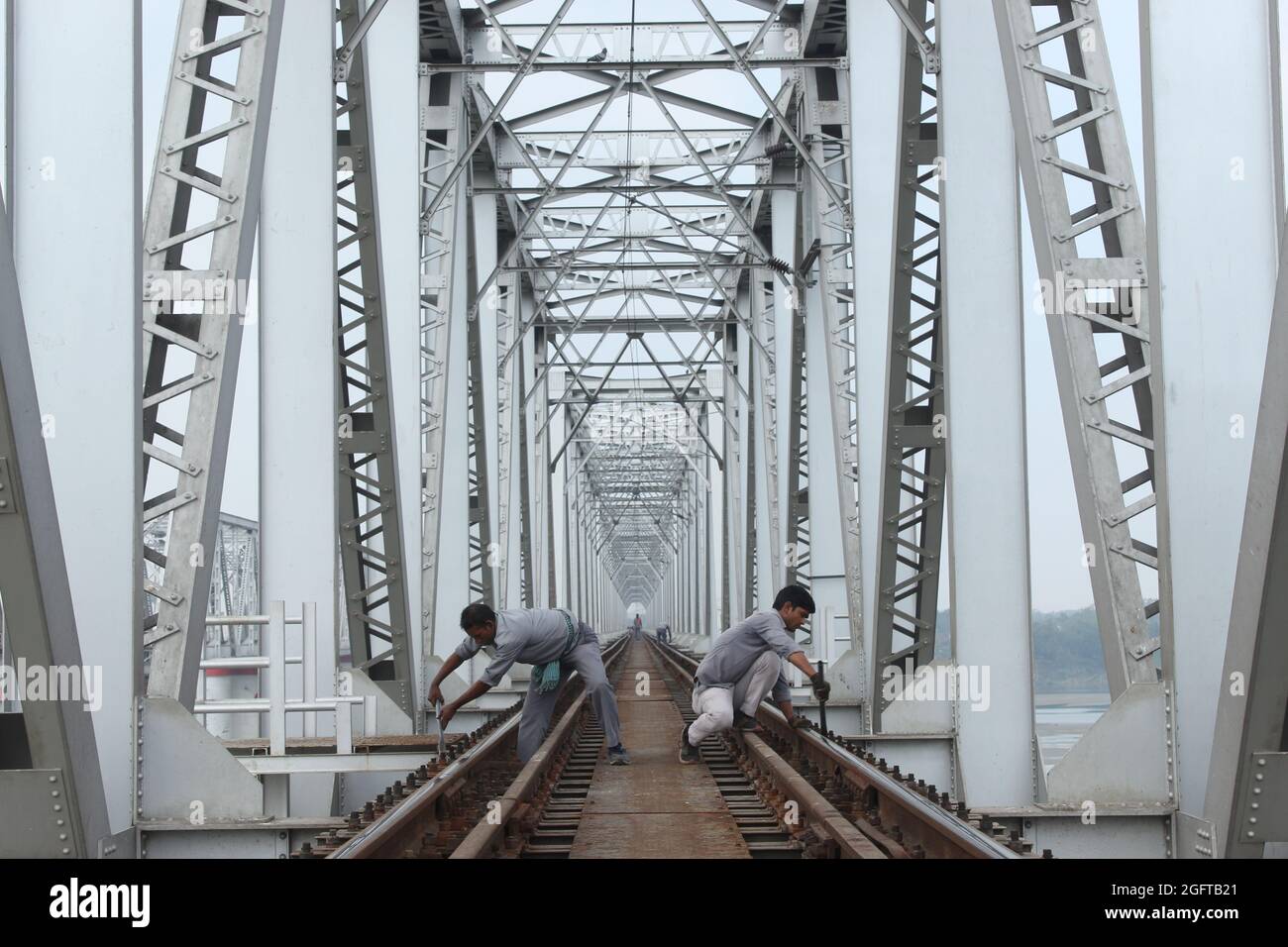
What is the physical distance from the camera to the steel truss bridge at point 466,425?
21.2 ft

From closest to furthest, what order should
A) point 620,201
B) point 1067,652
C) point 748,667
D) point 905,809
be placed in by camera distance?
1. point 905,809
2. point 748,667
3. point 620,201
4. point 1067,652

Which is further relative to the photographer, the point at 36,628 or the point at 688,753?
the point at 688,753

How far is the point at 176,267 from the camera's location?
8.23 m

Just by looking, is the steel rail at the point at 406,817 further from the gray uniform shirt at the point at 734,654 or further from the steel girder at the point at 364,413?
the steel girder at the point at 364,413

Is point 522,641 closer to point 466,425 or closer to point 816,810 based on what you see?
point 816,810

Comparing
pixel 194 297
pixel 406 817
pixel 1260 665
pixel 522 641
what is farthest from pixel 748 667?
pixel 1260 665

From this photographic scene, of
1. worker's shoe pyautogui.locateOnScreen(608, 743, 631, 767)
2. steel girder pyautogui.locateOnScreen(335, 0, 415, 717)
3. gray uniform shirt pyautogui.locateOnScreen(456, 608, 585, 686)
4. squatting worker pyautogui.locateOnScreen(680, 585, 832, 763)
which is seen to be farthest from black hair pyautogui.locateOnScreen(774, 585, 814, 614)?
steel girder pyautogui.locateOnScreen(335, 0, 415, 717)

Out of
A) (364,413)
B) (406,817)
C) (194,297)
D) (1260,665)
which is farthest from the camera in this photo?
(364,413)

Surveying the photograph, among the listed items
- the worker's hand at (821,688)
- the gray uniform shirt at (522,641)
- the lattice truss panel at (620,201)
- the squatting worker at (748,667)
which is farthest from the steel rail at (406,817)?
the lattice truss panel at (620,201)

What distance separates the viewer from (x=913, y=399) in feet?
40.3

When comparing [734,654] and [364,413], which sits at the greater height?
[364,413]

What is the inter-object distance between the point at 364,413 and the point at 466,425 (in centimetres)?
744

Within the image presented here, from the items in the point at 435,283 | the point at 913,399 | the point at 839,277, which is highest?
the point at 435,283

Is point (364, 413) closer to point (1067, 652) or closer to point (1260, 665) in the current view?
point (1260, 665)
